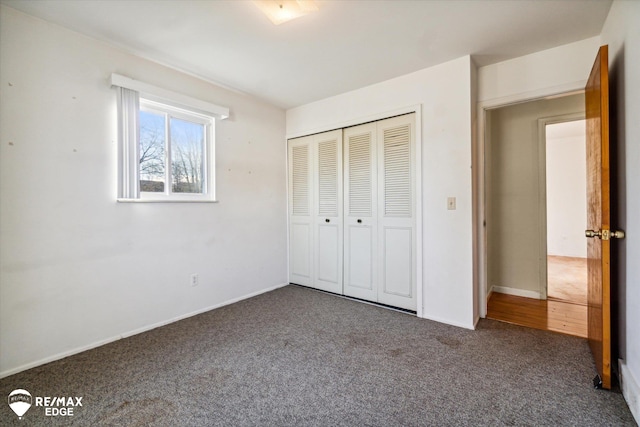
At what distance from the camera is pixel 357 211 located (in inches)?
132

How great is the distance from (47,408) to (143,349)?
25.1 inches

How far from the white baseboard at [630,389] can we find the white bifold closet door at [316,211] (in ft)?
7.91

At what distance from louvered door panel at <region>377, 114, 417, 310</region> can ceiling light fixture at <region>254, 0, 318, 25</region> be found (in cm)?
154

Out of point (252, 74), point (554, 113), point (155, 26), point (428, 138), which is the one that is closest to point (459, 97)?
point (428, 138)

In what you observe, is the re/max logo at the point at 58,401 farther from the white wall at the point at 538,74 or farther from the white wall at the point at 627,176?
the white wall at the point at 538,74

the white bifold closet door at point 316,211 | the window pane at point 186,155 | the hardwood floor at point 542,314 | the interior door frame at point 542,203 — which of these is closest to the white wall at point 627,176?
the hardwood floor at point 542,314

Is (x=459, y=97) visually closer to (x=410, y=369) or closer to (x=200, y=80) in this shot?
(x=410, y=369)

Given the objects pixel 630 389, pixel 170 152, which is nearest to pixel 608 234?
pixel 630 389

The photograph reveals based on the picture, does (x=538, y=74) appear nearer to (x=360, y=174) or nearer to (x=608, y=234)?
(x=608, y=234)

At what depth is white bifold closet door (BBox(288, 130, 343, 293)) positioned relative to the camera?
3.54 metres

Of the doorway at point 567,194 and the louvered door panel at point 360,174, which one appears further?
the doorway at point 567,194

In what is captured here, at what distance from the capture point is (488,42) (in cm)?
231

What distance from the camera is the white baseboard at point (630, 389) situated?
142 cm

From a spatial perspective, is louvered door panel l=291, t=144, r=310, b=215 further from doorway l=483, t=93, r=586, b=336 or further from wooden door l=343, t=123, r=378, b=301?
doorway l=483, t=93, r=586, b=336
